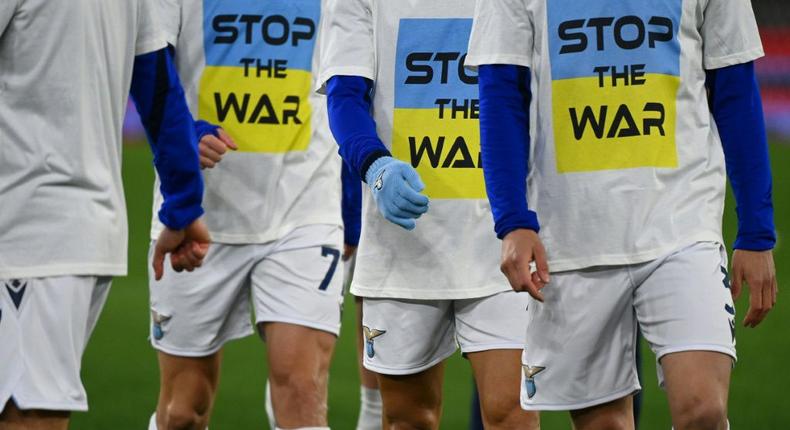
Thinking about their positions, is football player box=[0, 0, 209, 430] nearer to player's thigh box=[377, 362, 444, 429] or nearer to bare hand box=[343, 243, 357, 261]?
player's thigh box=[377, 362, 444, 429]

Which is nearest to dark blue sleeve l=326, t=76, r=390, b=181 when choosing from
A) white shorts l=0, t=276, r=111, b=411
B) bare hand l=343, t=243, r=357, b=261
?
white shorts l=0, t=276, r=111, b=411

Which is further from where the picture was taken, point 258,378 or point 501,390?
point 258,378

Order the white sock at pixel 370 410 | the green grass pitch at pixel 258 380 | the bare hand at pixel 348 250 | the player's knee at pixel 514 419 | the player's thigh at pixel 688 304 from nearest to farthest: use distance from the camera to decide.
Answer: the player's thigh at pixel 688 304 < the player's knee at pixel 514 419 < the bare hand at pixel 348 250 < the white sock at pixel 370 410 < the green grass pitch at pixel 258 380

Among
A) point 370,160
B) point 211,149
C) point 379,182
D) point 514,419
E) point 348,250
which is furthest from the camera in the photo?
point 348,250

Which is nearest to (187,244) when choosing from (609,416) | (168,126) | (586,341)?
(168,126)

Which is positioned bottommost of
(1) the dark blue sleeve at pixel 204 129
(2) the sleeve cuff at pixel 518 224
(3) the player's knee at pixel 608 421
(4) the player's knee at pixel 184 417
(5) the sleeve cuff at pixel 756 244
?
(4) the player's knee at pixel 184 417

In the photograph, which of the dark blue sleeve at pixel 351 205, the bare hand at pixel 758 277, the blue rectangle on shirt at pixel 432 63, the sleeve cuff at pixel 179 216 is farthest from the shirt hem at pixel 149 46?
the dark blue sleeve at pixel 351 205

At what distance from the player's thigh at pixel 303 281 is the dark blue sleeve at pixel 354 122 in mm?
758

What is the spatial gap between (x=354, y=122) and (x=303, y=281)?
0.91 metres

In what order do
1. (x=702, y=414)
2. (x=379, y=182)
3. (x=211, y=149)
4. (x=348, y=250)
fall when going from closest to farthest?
(x=702, y=414) < (x=379, y=182) < (x=211, y=149) < (x=348, y=250)

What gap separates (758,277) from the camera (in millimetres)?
3844

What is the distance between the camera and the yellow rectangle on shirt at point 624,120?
3881 mm

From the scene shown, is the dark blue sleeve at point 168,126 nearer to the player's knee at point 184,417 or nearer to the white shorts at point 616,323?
the white shorts at point 616,323

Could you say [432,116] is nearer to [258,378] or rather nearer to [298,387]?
[298,387]
